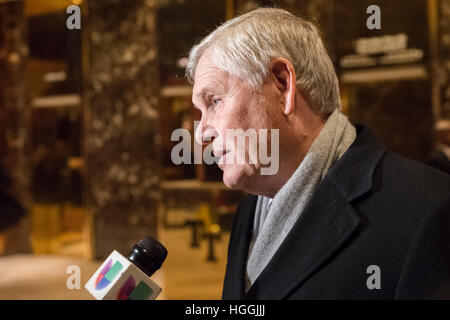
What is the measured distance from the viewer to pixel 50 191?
18.4 ft

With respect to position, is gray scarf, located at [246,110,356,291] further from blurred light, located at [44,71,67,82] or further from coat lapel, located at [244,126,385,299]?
blurred light, located at [44,71,67,82]

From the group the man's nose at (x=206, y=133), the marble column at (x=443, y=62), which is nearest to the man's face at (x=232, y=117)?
the man's nose at (x=206, y=133)

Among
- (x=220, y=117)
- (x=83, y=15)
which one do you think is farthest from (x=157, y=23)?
(x=220, y=117)

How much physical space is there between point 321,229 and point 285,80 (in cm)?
36

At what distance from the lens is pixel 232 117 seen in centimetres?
112

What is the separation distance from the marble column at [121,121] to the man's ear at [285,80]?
3.72 meters

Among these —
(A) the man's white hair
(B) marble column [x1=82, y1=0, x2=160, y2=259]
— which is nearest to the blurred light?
(B) marble column [x1=82, y1=0, x2=160, y2=259]

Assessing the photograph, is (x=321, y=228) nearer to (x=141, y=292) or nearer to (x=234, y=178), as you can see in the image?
(x=234, y=178)

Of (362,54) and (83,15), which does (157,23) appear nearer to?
(83,15)

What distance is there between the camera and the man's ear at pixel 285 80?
1.11 meters

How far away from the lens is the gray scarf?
1112 millimetres

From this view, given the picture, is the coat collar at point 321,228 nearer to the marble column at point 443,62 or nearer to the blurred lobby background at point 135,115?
the blurred lobby background at point 135,115

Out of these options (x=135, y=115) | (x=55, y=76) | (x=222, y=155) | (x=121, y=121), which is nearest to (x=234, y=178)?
(x=222, y=155)

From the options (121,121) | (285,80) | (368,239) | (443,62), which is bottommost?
(368,239)
